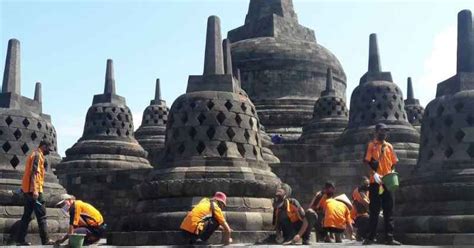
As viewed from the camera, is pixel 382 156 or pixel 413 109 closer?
pixel 382 156

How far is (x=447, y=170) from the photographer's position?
1147 cm

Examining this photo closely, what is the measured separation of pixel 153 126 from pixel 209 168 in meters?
19.1

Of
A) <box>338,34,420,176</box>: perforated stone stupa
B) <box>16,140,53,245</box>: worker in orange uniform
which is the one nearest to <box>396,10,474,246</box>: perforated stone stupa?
<box>16,140,53,245</box>: worker in orange uniform

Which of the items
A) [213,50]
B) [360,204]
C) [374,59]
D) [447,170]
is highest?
[374,59]

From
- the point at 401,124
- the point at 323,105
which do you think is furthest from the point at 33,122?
the point at 323,105

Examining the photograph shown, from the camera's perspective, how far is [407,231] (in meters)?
11.3

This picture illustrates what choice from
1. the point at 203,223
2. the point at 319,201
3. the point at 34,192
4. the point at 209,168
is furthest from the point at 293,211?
the point at 34,192

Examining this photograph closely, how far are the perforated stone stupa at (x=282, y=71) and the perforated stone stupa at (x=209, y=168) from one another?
1673 cm

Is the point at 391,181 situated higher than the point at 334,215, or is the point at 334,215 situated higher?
the point at 391,181

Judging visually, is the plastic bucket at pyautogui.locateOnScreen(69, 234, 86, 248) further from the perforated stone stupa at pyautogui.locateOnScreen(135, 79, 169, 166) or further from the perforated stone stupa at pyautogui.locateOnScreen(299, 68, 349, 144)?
the perforated stone stupa at pyautogui.locateOnScreen(135, 79, 169, 166)

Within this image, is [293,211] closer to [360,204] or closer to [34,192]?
[360,204]

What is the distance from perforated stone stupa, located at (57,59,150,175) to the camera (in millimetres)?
24719

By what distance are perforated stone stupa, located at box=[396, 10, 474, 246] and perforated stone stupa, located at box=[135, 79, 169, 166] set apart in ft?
61.4

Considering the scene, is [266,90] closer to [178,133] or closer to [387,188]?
[178,133]
